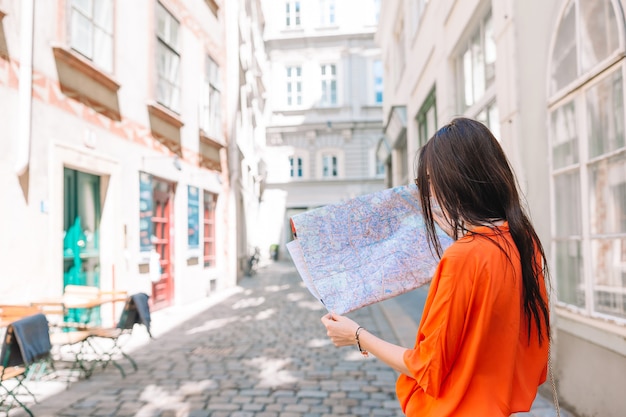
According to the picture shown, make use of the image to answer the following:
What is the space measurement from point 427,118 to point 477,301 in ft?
32.8

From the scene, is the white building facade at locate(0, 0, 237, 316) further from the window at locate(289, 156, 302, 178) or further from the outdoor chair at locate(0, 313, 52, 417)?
the window at locate(289, 156, 302, 178)

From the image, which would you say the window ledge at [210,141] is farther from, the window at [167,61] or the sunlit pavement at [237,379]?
the sunlit pavement at [237,379]

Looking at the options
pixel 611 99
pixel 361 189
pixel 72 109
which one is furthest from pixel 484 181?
pixel 361 189

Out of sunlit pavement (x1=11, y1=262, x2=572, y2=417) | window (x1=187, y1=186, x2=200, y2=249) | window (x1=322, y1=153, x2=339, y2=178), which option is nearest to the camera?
sunlit pavement (x1=11, y1=262, x2=572, y2=417)

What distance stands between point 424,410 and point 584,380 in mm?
3046

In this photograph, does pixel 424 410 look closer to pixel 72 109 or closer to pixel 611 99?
pixel 611 99

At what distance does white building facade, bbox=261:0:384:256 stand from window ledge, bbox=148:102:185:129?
62.3 ft

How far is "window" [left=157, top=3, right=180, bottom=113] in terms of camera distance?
10008mm

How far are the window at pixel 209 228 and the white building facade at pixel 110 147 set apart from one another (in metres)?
0.06

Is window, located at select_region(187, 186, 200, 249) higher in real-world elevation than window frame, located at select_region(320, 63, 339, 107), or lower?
lower

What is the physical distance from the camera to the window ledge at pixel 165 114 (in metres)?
9.48

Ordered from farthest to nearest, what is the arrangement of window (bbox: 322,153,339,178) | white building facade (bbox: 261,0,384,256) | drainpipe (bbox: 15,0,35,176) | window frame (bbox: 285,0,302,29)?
window frame (bbox: 285,0,302,29) → window (bbox: 322,153,339,178) → white building facade (bbox: 261,0,384,256) → drainpipe (bbox: 15,0,35,176)

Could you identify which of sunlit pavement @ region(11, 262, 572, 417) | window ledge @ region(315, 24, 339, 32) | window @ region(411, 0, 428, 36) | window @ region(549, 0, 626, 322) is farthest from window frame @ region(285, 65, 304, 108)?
window @ region(549, 0, 626, 322)

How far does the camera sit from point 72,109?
702 cm
